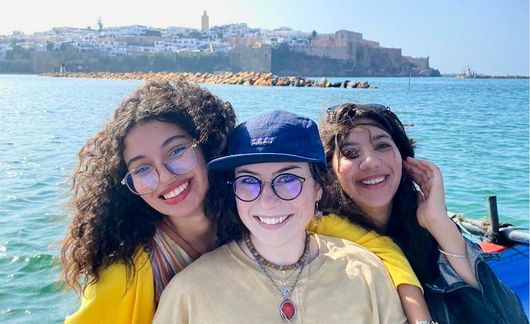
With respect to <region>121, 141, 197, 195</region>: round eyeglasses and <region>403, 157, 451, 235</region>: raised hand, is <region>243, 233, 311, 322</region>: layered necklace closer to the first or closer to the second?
<region>121, 141, 197, 195</region>: round eyeglasses

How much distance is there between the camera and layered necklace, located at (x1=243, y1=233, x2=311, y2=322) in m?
1.88

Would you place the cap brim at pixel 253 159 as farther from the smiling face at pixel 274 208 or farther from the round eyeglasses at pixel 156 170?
the round eyeglasses at pixel 156 170

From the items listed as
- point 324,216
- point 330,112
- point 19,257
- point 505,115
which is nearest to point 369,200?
point 324,216

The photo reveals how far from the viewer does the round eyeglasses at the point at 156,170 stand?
2.03m

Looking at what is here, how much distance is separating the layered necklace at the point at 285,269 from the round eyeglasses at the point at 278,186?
0.22 metres

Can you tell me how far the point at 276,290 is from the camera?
1.92 meters

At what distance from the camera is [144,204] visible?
7.13ft

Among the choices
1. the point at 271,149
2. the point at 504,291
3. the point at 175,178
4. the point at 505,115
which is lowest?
the point at 505,115

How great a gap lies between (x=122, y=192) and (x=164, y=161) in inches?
9.8

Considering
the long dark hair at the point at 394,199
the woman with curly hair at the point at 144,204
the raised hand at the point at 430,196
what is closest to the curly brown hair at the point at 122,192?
the woman with curly hair at the point at 144,204

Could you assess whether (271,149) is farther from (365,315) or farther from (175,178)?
(365,315)

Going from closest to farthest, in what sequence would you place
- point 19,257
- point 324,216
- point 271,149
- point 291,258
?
point 271,149
point 291,258
point 324,216
point 19,257

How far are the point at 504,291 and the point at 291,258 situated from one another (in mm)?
901

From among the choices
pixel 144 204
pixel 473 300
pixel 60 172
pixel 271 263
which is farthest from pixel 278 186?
pixel 60 172
